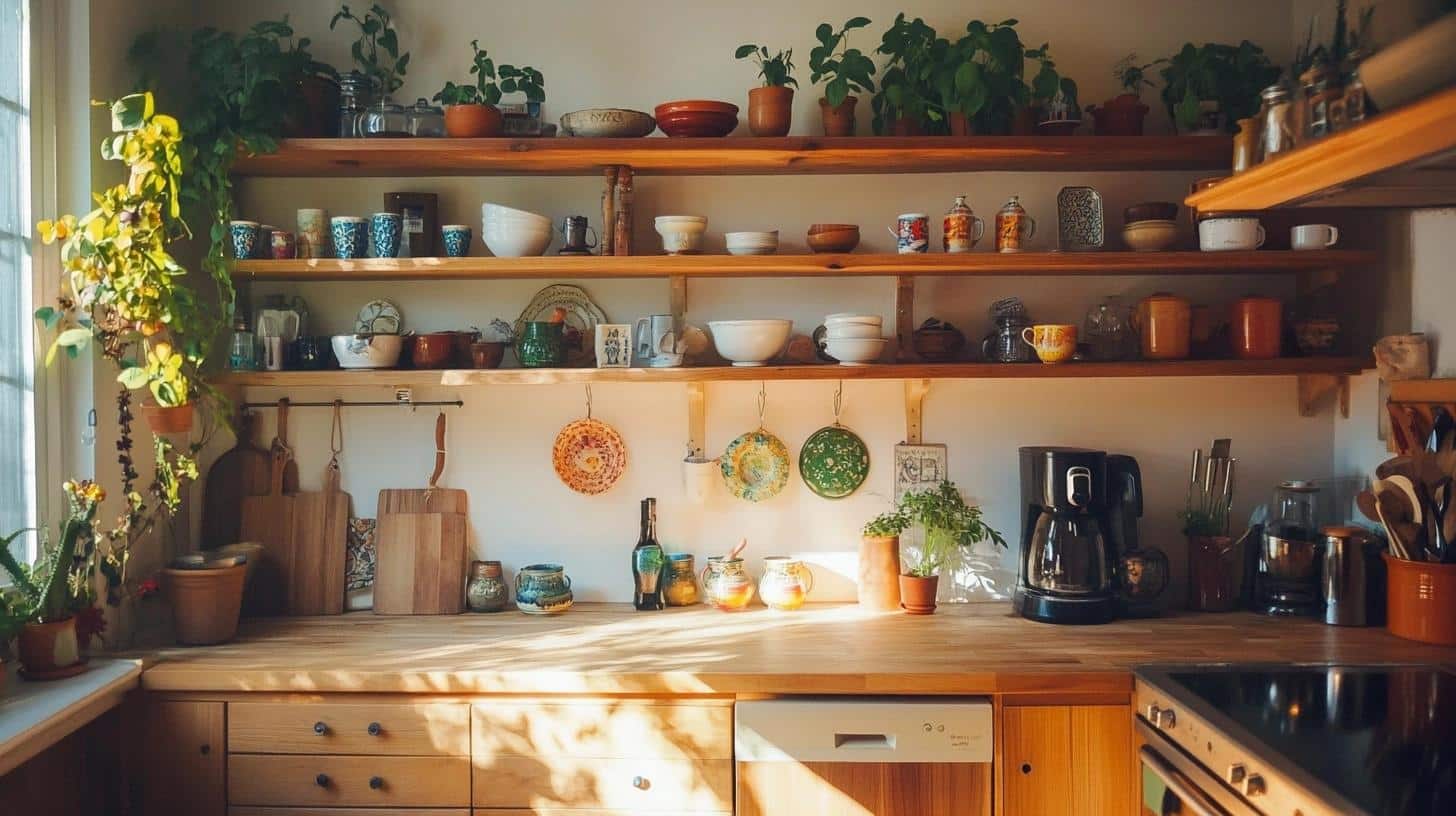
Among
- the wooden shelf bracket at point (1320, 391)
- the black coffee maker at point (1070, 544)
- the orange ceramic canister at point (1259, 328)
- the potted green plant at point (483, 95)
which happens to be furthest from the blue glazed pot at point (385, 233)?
the wooden shelf bracket at point (1320, 391)

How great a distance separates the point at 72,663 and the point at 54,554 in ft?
0.76

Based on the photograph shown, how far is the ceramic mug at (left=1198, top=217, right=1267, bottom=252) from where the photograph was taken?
8.68 ft

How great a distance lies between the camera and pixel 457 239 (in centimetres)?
275

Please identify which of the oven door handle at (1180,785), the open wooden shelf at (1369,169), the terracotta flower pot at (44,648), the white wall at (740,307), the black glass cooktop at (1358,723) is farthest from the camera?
the white wall at (740,307)

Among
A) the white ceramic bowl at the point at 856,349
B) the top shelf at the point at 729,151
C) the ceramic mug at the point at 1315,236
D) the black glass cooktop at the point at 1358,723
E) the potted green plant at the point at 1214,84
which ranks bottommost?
the black glass cooktop at the point at 1358,723

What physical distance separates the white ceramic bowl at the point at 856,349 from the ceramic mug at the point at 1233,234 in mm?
852

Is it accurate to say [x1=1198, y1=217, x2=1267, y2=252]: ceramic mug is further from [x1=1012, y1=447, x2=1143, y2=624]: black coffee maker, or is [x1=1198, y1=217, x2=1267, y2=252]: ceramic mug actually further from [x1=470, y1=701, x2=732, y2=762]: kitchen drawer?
[x1=470, y1=701, x2=732, y2=762]: kitchen drawer

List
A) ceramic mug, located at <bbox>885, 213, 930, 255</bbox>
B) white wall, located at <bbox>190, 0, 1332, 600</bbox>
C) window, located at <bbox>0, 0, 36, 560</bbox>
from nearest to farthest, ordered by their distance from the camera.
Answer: window, located at <bbox>0, 0, 36, 560</bbox>, ceramic mug, located at <bbox>885, 213, 930, 255</bbox>, white wall, located at <bbox>190, 0, 1332, 600</bbox>

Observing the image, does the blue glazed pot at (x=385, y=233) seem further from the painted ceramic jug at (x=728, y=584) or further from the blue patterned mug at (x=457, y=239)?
the painted ceramic jug at (x=728, y=584)

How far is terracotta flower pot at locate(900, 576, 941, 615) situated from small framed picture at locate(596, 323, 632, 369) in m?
0.92

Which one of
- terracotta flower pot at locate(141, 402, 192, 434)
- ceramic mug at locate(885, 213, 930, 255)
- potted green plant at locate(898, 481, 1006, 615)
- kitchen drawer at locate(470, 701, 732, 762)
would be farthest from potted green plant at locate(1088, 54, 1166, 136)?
terracotta flower pot at locate(141, 402, 192, 434)

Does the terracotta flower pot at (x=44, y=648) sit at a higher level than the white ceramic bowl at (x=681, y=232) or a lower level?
lower

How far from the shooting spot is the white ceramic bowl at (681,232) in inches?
106

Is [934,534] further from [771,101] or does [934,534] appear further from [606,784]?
[771,101]
